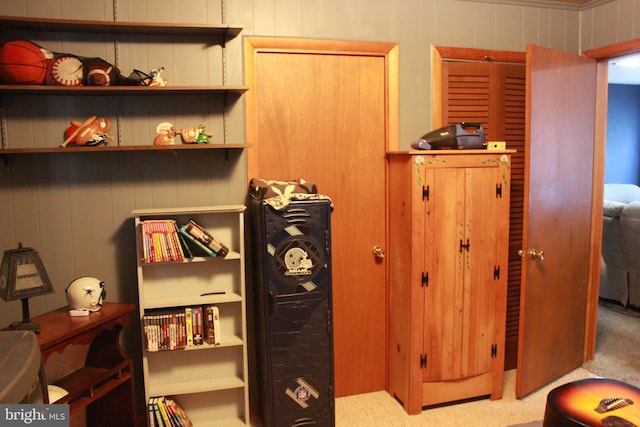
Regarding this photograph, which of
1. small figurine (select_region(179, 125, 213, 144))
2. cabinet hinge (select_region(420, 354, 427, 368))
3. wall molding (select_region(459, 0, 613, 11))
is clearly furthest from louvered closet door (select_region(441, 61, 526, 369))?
small figurine (select_region(179, 125, 213, 144))

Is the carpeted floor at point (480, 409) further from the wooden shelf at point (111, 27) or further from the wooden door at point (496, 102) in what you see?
the wooden shelf at point (111, 27)

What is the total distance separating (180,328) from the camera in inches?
99.7

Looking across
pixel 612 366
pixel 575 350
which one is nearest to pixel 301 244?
pixel 575 350

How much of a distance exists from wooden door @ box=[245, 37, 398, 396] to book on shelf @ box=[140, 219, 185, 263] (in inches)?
22.6

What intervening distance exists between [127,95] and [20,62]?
1.63 ft

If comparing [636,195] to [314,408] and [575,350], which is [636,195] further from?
[314,408]

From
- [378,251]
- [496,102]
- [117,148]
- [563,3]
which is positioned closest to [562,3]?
[563,3]

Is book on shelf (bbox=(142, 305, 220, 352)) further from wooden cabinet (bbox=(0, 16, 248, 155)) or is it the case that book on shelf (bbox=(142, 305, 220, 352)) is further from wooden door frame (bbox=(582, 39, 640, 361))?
wooden door frame (bbox=(582, 39, 640, 361))

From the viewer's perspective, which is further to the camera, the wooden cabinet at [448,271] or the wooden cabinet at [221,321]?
the wooden cabinet at [448,271]

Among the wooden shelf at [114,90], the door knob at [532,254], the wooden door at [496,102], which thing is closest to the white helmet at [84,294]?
the wooden shelf at [114,90]

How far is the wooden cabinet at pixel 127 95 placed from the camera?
7.97ft

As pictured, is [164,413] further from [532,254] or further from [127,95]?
[532,254]

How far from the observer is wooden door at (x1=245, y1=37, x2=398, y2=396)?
2826mm

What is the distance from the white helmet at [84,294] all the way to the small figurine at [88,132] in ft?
2.22
